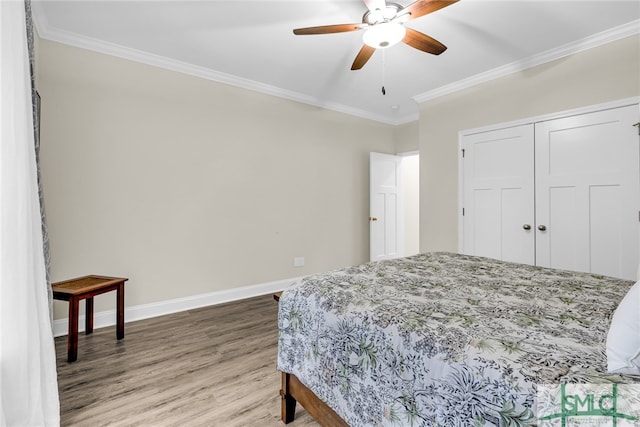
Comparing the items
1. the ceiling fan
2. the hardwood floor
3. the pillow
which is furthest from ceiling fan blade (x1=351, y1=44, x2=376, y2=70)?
the hardwood floor

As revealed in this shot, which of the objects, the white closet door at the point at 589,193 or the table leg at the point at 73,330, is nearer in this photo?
the table leg at the point at 73,330

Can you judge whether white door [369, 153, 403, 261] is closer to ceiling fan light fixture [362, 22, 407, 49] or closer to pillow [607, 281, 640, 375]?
ceiling fan light fixture [362, 22, 407, 49]

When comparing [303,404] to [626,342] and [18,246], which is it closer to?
[626,342]

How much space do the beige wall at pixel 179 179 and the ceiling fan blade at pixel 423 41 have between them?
2116 mm

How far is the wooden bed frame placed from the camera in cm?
133

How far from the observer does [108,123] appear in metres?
2.87

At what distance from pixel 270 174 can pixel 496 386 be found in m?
3.44

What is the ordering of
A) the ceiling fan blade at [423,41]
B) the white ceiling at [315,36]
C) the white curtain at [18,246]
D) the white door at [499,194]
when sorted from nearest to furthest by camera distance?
the white curtain at [18,246], the ceiling fan blade at [423,41], the white ceiling at [315,36], the white door at [499,194]

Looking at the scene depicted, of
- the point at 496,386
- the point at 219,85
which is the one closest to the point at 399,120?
the point at 219,85

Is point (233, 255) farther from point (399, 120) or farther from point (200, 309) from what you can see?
point (399, 120)

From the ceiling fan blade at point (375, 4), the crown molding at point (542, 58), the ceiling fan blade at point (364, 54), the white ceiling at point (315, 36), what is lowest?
the ceiling fan blade at point (364, 54)

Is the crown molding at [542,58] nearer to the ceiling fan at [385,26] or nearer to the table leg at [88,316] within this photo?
the ceiling fan at [385,26]

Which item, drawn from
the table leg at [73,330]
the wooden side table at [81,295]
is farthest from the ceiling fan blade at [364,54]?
the table leg at [73,330]

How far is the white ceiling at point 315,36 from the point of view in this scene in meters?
2.32
